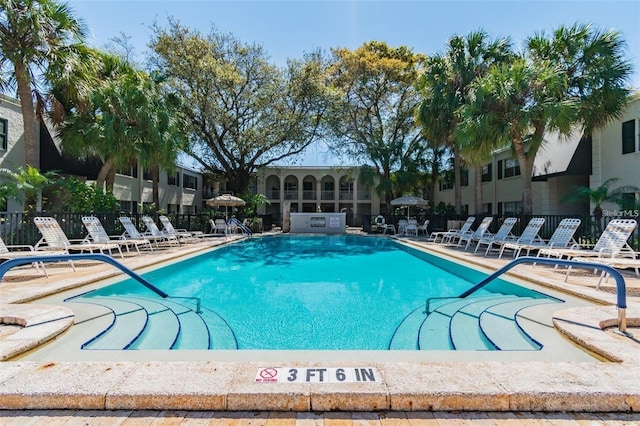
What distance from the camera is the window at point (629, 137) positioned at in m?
12.5

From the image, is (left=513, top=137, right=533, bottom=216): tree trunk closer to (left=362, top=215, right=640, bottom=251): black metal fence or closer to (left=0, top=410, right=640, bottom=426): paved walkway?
(left=362, top=215, right=640, bottom=251): black metal fence

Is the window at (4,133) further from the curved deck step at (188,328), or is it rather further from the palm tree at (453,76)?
the palm tree at (453,76)

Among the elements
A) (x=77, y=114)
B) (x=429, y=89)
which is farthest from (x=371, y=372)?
(x=429, y=89)

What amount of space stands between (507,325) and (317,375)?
2885mm

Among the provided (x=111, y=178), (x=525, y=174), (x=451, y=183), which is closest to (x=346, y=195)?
(x=451, y=183)

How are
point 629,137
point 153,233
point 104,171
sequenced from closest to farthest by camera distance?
point 153,233 < point 629,137 < point 104,171

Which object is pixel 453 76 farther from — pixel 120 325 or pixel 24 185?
pixel 24 185

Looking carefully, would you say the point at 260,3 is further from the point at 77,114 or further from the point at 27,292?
the point at 27,292

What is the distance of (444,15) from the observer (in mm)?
15164

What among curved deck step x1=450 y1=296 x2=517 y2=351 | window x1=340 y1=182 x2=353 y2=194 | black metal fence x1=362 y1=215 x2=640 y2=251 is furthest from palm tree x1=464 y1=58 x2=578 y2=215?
window x1=340 y1=182 x2=353 y2=194

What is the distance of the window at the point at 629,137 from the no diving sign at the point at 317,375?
15.1 m

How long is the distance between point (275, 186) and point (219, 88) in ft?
59.5

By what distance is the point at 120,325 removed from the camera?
4.29m

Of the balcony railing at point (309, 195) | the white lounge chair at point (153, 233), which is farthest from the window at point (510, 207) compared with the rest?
the white lounge chair at point (153, 233)
